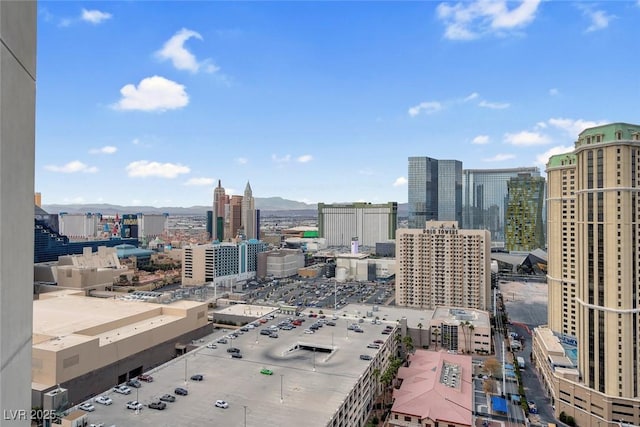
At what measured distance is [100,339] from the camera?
13.9 meters

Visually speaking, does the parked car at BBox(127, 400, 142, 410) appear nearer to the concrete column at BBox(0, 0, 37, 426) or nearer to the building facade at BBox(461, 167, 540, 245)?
the concrete column at BBox(0, 0, 37, 426)

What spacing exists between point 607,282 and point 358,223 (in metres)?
49.8

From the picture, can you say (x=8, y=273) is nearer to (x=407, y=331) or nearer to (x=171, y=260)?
(x=407, y=331)

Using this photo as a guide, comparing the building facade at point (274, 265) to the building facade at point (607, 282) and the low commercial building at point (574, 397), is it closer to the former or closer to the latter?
the low commercial building at point (574, 397)

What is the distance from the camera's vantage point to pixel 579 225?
1245cm

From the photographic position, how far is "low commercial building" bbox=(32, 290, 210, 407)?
1181 cm

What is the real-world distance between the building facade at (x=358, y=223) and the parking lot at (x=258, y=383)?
44.6 meters

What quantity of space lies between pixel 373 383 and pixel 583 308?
6.42 metres

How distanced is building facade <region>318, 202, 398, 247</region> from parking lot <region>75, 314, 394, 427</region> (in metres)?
44.6

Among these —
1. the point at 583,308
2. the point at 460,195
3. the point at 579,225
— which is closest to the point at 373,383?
the point at 583,308

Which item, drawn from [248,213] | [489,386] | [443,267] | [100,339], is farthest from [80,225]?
[489,386]

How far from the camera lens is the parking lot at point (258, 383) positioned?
8670 mm

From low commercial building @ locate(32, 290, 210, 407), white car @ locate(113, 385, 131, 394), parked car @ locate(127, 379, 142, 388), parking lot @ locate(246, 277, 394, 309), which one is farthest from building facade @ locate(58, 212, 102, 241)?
white car @ locate(113, 385, 131, 394)

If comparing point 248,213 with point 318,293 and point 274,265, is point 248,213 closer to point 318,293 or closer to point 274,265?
point 274,265
